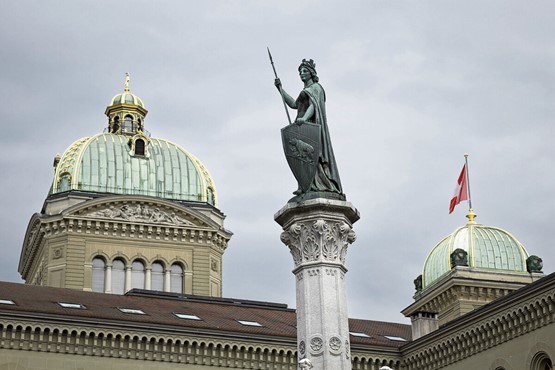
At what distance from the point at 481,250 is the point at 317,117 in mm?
46686

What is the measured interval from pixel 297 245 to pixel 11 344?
34.0 meters

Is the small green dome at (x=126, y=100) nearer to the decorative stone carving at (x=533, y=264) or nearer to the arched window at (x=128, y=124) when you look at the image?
the arched window at (x=128, y=124)

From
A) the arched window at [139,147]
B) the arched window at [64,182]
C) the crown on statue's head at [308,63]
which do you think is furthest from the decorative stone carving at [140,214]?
the crown on statue's head at [308,63]

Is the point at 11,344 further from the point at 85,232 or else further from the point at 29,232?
the point at 29,232

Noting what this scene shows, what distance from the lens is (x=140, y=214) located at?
252 ft

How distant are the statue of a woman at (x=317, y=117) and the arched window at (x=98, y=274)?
1991 inches

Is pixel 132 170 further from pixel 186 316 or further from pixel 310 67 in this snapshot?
pixel 310 67

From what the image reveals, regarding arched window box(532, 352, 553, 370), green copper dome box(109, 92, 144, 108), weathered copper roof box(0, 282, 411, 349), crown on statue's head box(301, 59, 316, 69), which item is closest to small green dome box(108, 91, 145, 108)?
green copper dome box(109, 92, 144, 108)

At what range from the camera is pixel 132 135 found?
83.0m

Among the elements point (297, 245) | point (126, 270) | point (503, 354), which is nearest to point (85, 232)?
point (126, 270)

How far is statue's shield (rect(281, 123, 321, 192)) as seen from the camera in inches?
976

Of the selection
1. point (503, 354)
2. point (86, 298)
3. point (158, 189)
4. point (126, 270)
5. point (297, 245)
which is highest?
point (158, 189)

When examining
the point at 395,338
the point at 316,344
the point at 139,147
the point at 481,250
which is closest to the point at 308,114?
the point at 316,344

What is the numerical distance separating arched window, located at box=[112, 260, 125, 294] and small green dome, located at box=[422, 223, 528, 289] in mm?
18556
